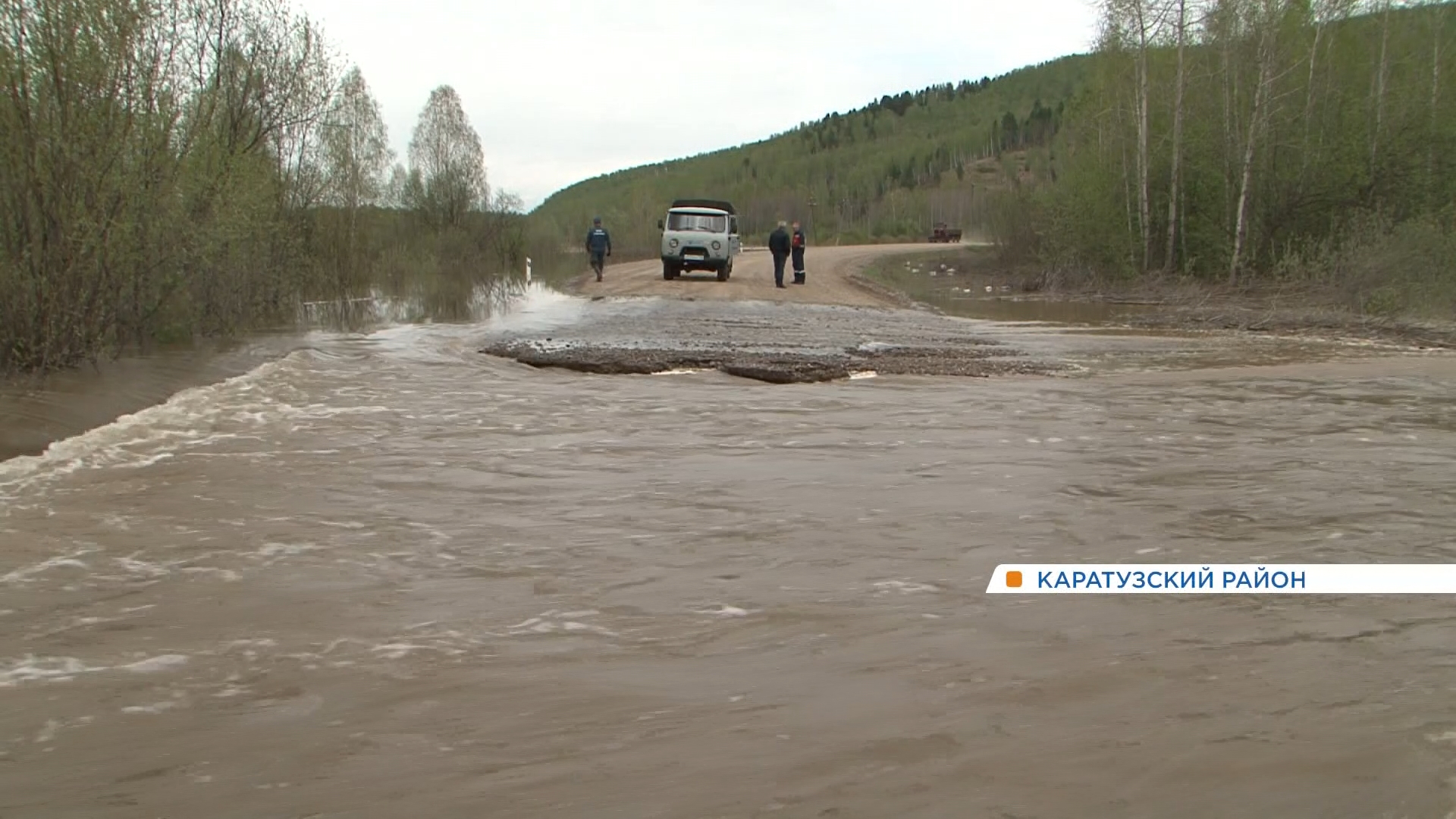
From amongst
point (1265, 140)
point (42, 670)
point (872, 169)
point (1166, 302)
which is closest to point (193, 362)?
point (42, 670)

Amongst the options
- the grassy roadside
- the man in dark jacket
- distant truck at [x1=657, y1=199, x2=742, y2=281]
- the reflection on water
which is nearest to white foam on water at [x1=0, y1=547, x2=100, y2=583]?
the reflection on water

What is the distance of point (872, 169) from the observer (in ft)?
443

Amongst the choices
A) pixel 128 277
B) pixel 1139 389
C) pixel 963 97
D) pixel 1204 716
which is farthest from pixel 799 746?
pixel 963 97

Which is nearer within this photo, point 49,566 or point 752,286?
point 49,566

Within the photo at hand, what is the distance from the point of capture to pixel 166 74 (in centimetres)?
1346

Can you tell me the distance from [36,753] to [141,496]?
3864mm

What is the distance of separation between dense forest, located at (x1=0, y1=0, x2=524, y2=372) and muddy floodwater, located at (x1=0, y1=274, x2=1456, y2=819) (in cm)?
248

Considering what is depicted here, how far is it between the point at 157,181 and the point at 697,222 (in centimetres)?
2078

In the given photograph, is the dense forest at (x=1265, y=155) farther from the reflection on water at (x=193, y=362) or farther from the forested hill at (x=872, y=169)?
the forested hill at (x=872, y=169)

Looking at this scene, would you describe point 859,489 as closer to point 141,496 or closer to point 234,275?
point 141,496

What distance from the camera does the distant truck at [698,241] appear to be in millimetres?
32406

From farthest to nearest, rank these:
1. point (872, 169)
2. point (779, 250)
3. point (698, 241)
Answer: point (872, 169), point (698, 241), point (779, 250)

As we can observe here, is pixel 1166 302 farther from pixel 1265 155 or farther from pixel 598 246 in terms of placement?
pixel 598 246

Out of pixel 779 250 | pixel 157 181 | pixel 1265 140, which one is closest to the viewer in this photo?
pixel 157 181
